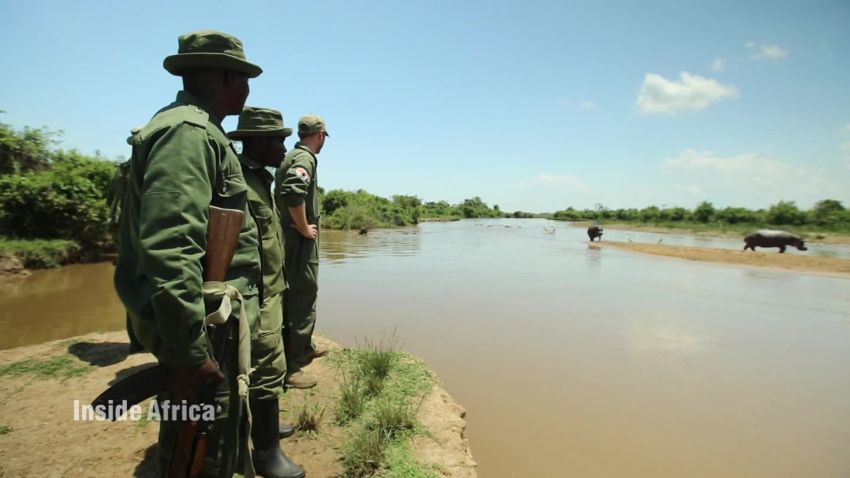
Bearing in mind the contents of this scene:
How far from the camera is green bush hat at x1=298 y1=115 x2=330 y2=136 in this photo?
316cm

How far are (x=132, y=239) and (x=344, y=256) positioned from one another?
528 inches

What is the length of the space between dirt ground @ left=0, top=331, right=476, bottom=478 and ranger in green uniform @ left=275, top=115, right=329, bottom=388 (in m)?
0.63

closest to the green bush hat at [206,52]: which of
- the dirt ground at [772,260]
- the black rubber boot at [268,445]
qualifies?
the black rubber boot at [268,445]

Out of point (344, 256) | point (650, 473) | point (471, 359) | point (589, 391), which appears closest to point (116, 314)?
point (471, 359)

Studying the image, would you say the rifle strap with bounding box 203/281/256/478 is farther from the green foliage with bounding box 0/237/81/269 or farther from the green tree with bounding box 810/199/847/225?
the green tree with bounding box 810/199/847/225

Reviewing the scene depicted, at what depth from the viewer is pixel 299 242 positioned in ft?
9.73

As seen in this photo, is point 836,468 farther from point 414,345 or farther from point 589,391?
point 414,345

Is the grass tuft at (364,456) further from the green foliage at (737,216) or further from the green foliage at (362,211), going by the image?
the green foliage at (737,216)

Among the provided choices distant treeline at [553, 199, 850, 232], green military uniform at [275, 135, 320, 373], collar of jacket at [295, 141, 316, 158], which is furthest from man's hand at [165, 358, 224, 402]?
distant treeline at [553, 199, 850, 232]

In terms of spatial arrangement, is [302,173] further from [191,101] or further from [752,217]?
[752,217]

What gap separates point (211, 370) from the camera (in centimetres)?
136

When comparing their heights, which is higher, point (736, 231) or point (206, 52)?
point (206, 52)

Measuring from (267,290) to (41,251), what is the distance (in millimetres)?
10604

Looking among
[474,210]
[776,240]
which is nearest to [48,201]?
[776,240]
